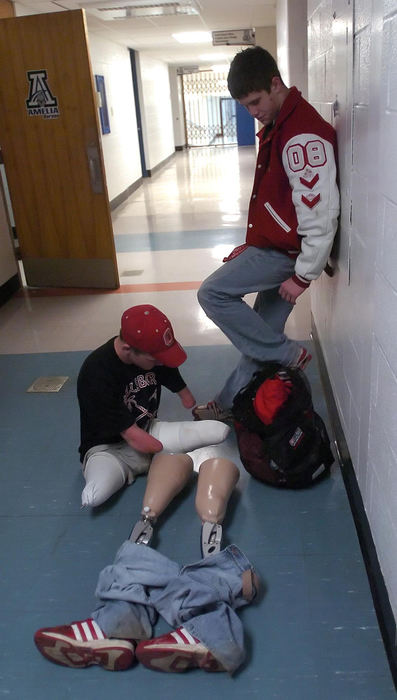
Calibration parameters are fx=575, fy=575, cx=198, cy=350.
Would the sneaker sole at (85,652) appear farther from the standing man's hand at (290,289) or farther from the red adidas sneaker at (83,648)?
the standing man's hand at (290,289)

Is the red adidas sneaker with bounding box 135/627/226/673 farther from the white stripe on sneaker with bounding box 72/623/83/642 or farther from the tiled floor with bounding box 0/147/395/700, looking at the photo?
the white stripe on sneaker with bounding box 72/623/83/642

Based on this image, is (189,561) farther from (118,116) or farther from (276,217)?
(118,116)

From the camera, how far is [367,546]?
171cm

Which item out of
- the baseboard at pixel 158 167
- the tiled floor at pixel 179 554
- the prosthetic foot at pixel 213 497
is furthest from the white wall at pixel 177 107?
the prosthetic foot at pixel 213 497

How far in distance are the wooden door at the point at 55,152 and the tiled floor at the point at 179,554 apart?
122 cm

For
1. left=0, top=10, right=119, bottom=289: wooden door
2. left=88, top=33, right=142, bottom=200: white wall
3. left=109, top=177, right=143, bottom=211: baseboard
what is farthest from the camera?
left=109, top=177, right=143, bottom=211: baseboard

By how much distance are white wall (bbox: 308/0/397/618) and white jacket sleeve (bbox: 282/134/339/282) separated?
0.05 meters

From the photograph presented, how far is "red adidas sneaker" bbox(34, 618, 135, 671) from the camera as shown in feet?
4.67

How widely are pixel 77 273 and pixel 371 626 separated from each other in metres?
3.69

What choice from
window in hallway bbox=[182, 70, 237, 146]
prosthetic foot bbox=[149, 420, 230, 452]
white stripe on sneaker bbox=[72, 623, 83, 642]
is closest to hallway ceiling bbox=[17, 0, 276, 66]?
prosthetic foot bbox=[149, 420, 230, 452]

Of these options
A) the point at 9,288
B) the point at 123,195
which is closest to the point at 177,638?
the point at 9,288

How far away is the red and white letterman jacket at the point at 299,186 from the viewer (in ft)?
6.42

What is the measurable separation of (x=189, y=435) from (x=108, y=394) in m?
0.39

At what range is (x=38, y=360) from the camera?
3.33 metres
